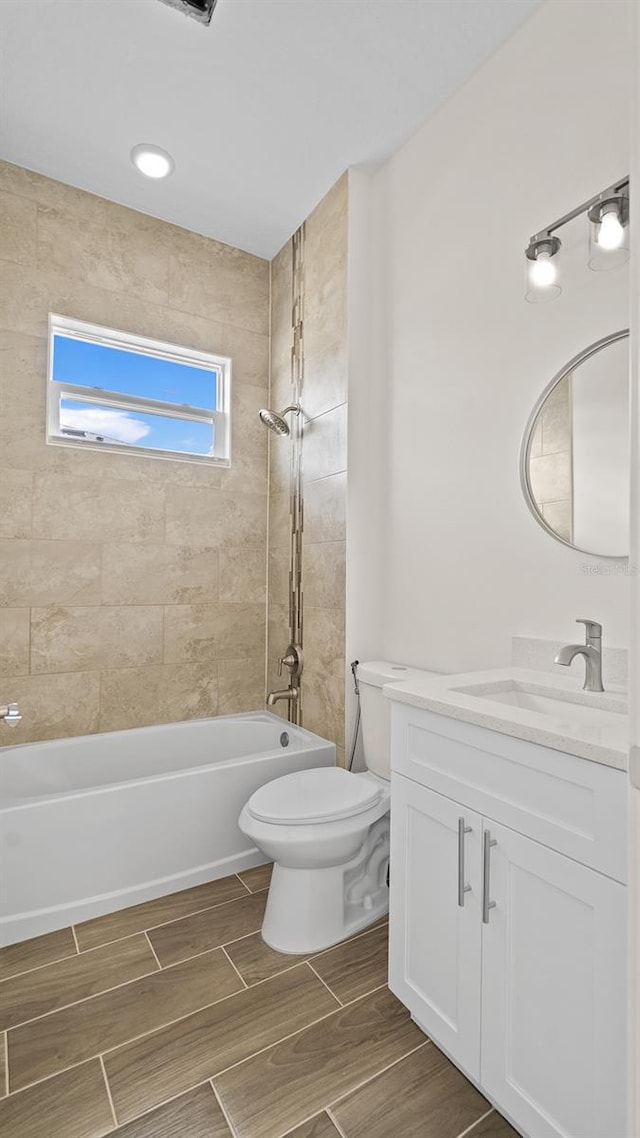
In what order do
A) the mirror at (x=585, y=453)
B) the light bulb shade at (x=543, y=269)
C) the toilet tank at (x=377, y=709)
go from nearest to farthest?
the mirror at (x=585, y=453)
the light bulb shade at (x=543, y=269)
the toilet tank at (x=377, y=709)

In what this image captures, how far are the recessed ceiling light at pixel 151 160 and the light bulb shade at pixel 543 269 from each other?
1.62 meters

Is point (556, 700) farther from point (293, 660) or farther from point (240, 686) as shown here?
point (240, 686)

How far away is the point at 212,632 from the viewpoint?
2824 millimetres

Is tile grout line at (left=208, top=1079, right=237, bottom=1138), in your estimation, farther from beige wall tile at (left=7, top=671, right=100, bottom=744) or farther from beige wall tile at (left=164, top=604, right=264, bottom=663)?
beige wall tile at (left=164, top=604, right=264, bottom=663)

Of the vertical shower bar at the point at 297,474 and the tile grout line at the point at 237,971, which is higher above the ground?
the vertical shower bar at the point at 297,474

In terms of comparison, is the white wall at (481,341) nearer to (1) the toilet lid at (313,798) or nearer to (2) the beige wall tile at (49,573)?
(1) the toilet lid at (313,798)

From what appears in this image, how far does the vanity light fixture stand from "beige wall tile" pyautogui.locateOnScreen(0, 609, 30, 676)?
230 centimetres

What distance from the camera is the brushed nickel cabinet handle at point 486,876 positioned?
1.12 metres

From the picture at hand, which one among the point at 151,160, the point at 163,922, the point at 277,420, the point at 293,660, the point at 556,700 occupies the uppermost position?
the point at 151,160

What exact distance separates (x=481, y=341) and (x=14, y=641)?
219 centimetres

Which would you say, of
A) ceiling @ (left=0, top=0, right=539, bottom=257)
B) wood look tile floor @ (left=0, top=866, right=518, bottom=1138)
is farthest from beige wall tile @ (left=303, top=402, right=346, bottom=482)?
wood look tile floor @ (left=0, top=866, right=518, bottom=1138)

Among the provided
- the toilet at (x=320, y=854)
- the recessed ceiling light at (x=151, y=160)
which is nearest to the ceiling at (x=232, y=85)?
the recessed ceiling light at (x=151, y=160)

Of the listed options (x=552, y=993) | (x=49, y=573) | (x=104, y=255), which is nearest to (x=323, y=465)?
(x=49, y=573)

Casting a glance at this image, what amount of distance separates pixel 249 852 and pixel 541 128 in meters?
2.68
